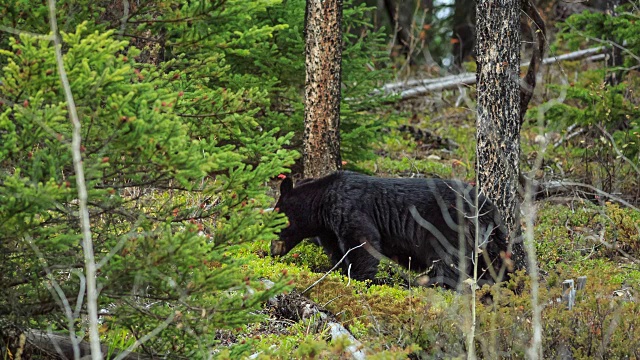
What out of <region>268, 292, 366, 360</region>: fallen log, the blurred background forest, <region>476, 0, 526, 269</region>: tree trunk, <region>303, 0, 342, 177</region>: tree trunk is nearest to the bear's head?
the blurred background forest

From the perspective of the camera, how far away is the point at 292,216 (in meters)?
8.48

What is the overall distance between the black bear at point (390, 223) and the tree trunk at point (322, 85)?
0.70 m

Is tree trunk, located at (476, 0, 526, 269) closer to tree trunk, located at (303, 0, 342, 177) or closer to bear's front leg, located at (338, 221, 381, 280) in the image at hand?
bear's front leg, located at (338, 221, 381, 280)

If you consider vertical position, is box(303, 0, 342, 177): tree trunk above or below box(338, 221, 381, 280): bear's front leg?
above

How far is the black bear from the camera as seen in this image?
7.92 meters

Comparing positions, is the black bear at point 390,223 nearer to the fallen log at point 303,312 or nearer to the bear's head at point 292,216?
the bear's head at point 292,216

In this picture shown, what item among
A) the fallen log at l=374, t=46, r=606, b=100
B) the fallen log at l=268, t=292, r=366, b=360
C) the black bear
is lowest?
the fallen log at l=268, t=292, r=366, b=360

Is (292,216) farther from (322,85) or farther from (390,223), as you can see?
(322,85)

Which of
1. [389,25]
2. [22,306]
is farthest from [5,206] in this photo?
[389,25]

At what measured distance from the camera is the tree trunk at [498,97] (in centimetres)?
795

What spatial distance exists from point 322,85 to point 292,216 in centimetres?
155

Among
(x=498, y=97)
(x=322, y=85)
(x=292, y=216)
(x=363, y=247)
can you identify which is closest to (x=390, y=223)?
(x=363, y=247)

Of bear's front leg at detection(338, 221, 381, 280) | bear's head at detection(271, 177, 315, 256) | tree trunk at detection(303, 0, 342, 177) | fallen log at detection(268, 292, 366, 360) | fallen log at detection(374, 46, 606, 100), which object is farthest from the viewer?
fallen log at detection(374, 46, 606, 100)

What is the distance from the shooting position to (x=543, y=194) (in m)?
11.4
